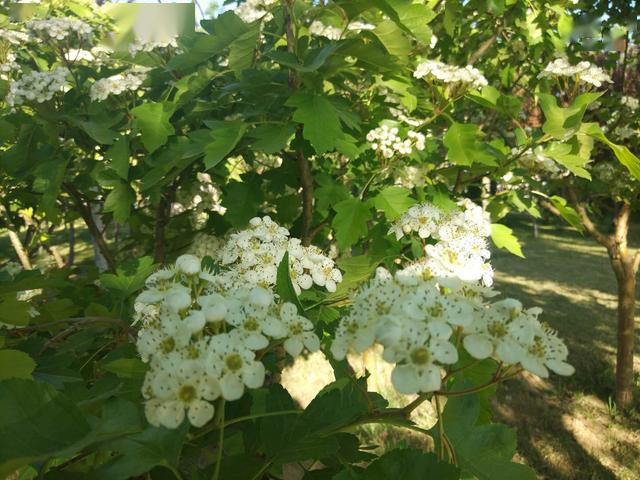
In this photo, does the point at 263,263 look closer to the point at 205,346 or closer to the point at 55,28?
the point at 205,346

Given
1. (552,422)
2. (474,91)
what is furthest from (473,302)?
(552,422)

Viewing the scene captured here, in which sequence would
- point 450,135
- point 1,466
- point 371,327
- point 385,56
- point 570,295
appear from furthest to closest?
point 570,295 < point 450,135 < point 385,56 < point 371,327 < point 1,466

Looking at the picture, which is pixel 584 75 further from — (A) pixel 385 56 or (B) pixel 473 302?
(B) pixel 473 302

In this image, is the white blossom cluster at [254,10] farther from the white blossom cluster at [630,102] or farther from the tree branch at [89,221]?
the white blossom cluster at [630,102]

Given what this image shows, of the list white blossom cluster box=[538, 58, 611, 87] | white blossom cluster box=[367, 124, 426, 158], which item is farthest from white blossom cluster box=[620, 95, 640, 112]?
white blossom cluster box=[367, 124, 426, 158]

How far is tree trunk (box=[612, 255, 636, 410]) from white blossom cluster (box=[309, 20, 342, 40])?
327 centimetres

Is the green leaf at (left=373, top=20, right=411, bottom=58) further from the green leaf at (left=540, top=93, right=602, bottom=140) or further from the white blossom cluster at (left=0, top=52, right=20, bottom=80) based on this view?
the white blossom cluster at (left=0, top=52, right=20, bottom=80)

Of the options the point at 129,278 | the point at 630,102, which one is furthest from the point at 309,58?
the point at 630,102

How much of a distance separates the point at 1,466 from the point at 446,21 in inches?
89.9

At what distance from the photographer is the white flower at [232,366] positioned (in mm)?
748

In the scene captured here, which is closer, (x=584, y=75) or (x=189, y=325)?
(x=189, y=325)

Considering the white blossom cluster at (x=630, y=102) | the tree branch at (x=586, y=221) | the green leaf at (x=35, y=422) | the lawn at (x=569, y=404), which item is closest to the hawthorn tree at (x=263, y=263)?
the green leaf at (x=35, y=422)

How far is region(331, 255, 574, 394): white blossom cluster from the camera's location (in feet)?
2.53

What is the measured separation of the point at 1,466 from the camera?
0.63 meters
